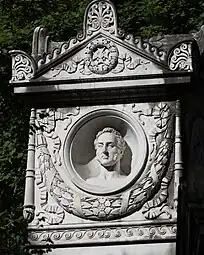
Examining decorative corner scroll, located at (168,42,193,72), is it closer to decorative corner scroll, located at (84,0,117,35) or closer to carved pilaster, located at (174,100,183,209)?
carved pilaster, located at (174,100,183,209)

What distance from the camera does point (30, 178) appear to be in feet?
27.0

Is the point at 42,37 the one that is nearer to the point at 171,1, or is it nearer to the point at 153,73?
the point at 153,73

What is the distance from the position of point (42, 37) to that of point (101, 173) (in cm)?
127

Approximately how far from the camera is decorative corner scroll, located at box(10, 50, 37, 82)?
27.4ft

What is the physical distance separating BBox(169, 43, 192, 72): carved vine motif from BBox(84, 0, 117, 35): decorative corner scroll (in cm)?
46

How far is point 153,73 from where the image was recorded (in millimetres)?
8172

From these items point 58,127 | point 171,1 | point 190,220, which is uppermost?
point 171,1

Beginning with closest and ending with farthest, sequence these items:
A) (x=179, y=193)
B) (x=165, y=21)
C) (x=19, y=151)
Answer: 1. (x=179, y=193)
2. (x=19, y=151)
3. (x=165, y=21)

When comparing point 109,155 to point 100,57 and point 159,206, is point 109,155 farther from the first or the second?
point 100,57

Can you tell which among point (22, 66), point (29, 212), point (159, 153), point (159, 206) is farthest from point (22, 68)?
point (159, 206)

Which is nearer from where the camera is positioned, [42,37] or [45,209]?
[45,209]

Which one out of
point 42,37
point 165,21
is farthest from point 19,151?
point 165,21

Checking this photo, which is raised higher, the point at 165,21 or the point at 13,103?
the point at 165,21

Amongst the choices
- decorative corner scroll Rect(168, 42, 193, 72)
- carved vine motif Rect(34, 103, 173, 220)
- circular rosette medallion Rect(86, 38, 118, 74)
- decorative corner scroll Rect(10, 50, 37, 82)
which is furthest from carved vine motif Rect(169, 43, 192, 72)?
decorative corner scroll Rect(10, 50, 37, 82)
